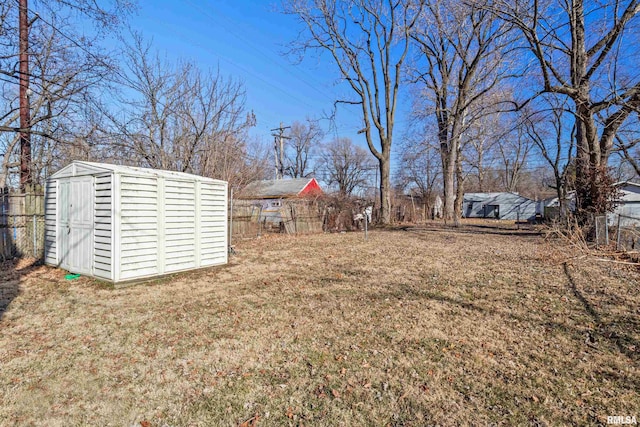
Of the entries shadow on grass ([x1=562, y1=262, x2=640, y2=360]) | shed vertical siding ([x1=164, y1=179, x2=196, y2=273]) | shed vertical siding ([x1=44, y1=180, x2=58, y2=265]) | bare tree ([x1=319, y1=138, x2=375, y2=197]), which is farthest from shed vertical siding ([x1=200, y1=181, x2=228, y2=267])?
bare tree ([x1=319, y1=138, x2=375, y2=197])

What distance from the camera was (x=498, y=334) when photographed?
3869mm

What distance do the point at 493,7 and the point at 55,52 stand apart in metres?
11.8

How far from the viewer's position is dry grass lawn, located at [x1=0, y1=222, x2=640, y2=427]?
8.19ft

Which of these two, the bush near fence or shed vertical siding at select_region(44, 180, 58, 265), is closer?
shed vertical siding at select_region(44, 180, 58, 265)

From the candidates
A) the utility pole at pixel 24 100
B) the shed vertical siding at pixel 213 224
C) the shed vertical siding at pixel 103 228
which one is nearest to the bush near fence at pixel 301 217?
the shed vertical siding at pixel 213 224

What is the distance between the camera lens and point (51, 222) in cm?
698

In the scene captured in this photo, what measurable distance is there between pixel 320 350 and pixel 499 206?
1525 inches

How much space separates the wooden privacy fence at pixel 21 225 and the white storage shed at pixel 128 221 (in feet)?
2.01

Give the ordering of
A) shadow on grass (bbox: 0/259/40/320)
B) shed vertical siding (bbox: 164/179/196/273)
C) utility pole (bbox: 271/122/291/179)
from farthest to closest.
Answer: utility pole (bbox: 271/122/291/179), shed vertical siding (bbox: 164/179/196/273), shadow on grass (bbox: 0/259/40/320)

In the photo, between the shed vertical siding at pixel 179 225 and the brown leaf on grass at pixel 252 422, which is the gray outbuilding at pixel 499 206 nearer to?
the shed vertical siding at pixel 179 225

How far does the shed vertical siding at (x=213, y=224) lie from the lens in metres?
7.12

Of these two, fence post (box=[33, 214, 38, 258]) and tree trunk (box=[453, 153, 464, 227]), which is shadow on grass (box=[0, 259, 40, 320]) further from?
tree trunk (box=[453, 153, 464, 227])

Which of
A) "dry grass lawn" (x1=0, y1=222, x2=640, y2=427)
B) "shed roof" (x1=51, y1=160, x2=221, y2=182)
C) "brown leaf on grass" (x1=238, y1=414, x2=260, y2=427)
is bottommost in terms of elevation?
"brown leaf on grass" (x1=238, y1=414, x2=260, y2=427)

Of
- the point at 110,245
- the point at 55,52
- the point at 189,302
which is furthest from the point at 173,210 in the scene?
the point at 55,52
